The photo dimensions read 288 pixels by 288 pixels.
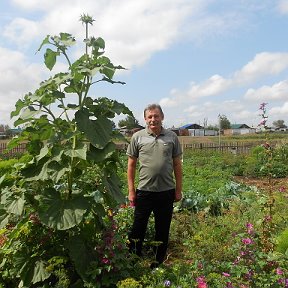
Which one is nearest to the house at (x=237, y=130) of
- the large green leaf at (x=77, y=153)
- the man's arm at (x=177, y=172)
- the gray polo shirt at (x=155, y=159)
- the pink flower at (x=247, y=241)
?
the man's arm at (x=177, y=172)

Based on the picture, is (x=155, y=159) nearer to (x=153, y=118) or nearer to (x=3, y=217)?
(x=153, y=118)

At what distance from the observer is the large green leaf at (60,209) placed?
3.03m

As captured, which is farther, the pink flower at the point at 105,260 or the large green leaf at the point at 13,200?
the pink flower at the point at 105,260

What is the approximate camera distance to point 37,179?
3113mm

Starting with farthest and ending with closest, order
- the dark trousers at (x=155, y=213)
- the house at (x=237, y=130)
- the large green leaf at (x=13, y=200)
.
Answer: the house at (x=237, y=130), the dark trousers at (x=155, y=213), the large green leaf at (x=13, y=200)

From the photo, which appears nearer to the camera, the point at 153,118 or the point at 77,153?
the point at 77,153

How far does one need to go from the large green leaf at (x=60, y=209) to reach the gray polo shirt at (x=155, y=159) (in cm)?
96

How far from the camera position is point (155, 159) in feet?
13.1

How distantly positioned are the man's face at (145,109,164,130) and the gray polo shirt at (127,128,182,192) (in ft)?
0.33

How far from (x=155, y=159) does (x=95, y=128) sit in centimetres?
101

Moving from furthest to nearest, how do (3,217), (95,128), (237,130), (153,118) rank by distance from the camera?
(237,130) → (153,118) → (3,217) → (95,128)

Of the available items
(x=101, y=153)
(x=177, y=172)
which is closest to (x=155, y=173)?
(x=177, y=172)

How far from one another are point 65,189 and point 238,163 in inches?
517

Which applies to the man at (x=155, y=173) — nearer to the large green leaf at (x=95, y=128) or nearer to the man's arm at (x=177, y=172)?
the man's arm at (x=177, y=172)
